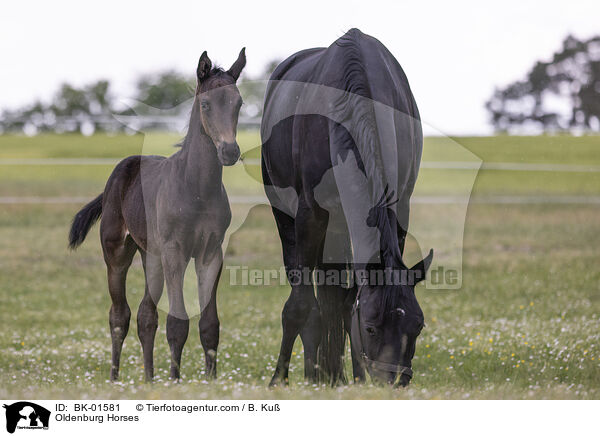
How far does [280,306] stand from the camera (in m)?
11.2

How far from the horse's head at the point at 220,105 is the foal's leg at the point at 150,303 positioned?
1.42 m

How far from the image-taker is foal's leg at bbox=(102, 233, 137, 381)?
645 cm

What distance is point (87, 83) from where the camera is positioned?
1548cm

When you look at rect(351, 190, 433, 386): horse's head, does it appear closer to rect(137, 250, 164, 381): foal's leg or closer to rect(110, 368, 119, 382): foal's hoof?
rect(137, 250, 164, 381): foal's leg

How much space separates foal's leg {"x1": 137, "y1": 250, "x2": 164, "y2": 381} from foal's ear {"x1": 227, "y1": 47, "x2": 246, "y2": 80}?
67.3 inches

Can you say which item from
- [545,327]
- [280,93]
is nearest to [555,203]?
[545,327]

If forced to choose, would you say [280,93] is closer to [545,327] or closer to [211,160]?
[211,160]

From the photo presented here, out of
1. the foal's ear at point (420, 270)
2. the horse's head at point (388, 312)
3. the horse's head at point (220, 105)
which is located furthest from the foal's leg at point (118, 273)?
the foal's ear at point (420, 270)

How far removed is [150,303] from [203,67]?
2.14 m

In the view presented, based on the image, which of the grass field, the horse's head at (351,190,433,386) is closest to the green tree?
the grass field

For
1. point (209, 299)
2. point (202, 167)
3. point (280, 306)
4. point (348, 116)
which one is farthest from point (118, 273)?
point (280, 306)

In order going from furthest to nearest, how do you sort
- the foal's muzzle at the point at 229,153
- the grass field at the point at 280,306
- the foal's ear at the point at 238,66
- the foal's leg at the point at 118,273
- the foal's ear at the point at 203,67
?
the foal's leg at the point at 118,273 → the grass field at the point at 280,306 → the foal's ear at the point at 238,66 → the foal's ear at the point at 203,67 → the foal's muzzle at the point at 229,153
